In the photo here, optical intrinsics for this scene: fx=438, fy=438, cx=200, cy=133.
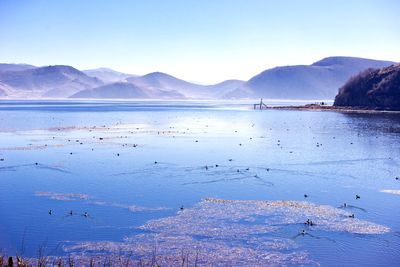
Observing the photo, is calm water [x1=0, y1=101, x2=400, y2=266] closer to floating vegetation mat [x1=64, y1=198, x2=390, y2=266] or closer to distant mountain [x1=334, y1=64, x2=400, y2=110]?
floating vegetation mat [x1=64, y1=198, x2=390, y2=266]

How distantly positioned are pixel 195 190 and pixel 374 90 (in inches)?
4910

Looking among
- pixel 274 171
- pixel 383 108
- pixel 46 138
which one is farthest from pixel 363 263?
pixel 383 108

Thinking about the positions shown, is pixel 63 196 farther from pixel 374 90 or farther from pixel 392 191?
pixel 374 90

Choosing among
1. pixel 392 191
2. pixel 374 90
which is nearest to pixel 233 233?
pixel 392 191

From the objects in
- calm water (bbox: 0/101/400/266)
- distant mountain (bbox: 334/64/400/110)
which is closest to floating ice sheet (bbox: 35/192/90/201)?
calm water (bbox: 0/101/400/266)

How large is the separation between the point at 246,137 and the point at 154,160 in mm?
24014

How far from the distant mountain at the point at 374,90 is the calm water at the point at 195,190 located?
83831 millimetres

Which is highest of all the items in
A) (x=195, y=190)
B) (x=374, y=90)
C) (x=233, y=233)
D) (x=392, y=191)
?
(x=374, y=90)

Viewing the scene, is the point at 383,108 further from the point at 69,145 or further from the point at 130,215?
the point at 130,215

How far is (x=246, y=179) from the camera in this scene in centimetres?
3203

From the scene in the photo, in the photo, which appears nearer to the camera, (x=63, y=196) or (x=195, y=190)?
(x=63, y=196)

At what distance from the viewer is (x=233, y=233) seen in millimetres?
20031

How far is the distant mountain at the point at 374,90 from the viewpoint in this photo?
13112 cm

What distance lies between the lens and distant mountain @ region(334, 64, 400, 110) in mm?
131125
